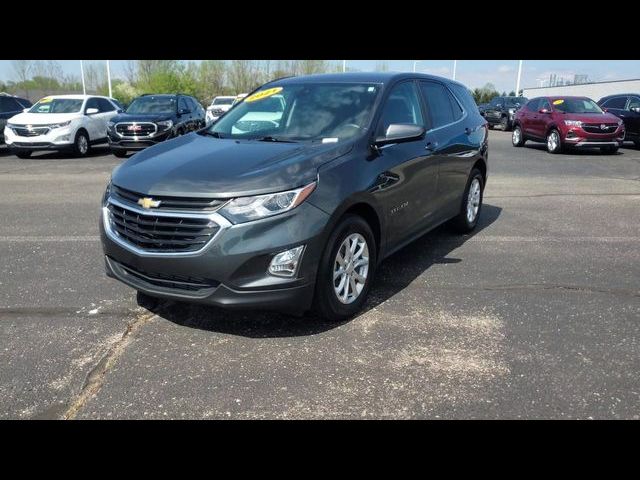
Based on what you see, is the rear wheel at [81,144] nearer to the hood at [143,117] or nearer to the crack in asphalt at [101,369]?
the hood at [143,117]

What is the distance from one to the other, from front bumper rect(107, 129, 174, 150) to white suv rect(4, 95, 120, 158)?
1.29m

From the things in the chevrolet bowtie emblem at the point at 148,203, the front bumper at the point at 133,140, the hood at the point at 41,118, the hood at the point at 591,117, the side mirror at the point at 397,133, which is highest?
the side mirror at the point at 397,133

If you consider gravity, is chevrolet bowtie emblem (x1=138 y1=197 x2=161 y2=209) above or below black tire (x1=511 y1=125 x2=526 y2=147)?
above

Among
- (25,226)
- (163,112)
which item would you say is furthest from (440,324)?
(163,112)

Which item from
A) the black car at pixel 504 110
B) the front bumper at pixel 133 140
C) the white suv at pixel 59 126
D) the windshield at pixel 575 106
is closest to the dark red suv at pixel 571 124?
the windshield at pixel 575 106

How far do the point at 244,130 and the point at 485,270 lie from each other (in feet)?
8.64

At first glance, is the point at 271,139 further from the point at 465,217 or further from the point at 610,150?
the point at 610,150

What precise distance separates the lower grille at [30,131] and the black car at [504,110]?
21459mm

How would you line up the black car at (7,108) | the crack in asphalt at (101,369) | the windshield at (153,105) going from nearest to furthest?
the crack in asphalt at (101,369), the windshield at (153,105), the black car at (7,108)

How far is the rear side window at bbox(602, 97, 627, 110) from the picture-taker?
57.5 feet

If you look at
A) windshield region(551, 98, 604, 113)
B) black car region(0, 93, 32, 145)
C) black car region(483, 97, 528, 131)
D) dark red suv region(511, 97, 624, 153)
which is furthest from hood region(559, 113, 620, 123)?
black car region(0, 93, 32, 145)

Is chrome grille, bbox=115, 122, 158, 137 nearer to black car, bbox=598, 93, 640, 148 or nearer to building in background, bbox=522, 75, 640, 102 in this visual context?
black car, bbox=598, 93, 640, 148

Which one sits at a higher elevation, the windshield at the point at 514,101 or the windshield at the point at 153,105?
the windshield at the point at 153,105

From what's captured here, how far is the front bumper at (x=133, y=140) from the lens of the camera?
47.0ft
